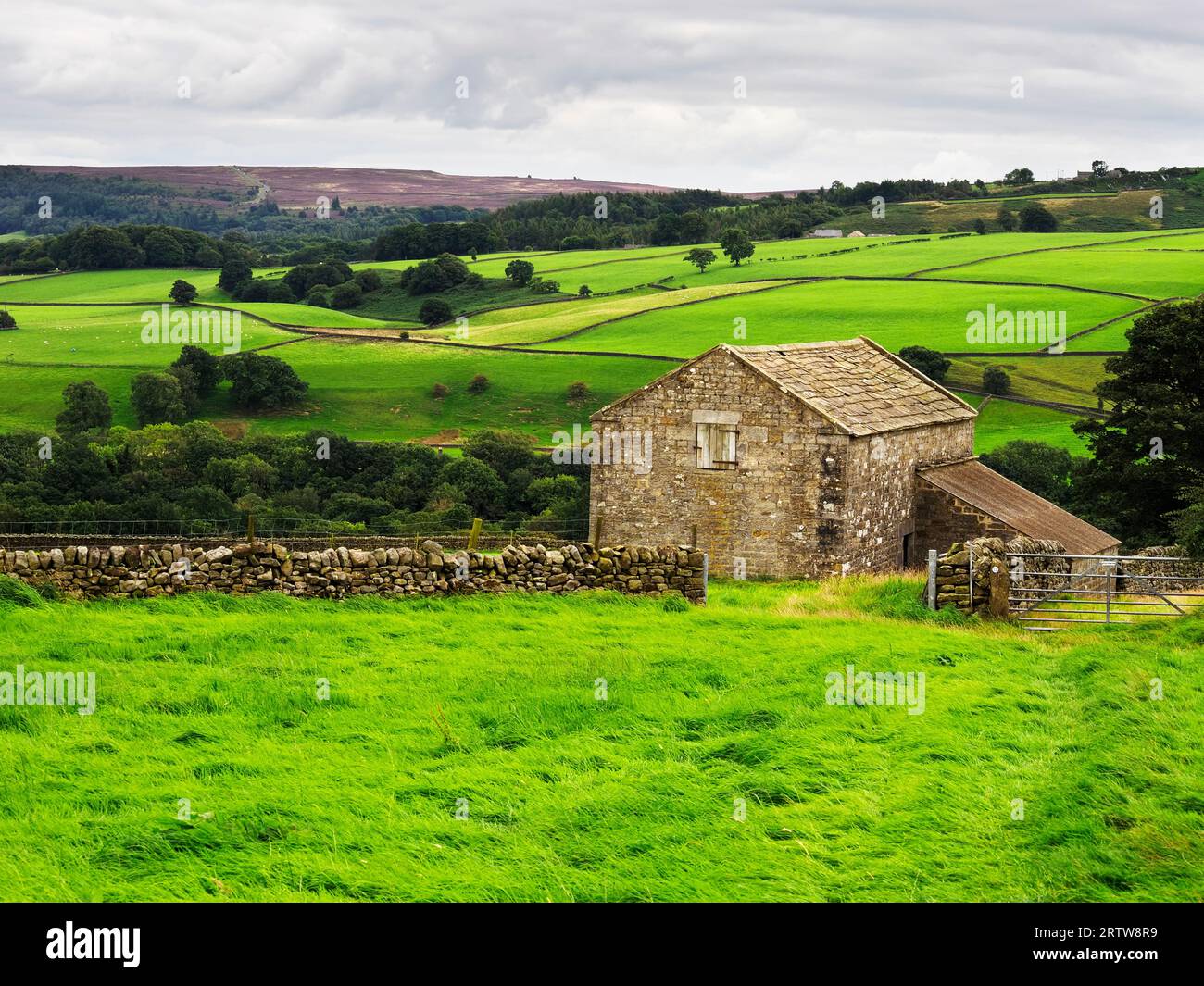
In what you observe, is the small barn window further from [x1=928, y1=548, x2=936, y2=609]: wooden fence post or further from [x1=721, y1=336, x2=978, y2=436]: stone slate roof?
[x1=928, y1=548, x2=936, y2=609]: wooden fence post

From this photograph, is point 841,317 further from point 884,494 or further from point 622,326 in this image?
point 884,494

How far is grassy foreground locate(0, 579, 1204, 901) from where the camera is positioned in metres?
9.43

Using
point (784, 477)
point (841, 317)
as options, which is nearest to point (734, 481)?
point (784, 477)

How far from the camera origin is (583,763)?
1193cm

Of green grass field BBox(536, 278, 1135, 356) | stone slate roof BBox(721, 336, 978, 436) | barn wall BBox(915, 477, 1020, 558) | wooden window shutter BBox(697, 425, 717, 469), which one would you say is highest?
green grass field BBox(536, 278, 1135, 356)

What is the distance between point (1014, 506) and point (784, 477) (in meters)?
6.25

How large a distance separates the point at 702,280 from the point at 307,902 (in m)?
115

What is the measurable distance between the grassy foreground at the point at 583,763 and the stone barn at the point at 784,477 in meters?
9.75

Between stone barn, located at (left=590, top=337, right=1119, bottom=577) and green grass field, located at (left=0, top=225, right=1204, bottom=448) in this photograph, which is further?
green grass field, located at (left=0, top=225, right=1204, bottom=448)

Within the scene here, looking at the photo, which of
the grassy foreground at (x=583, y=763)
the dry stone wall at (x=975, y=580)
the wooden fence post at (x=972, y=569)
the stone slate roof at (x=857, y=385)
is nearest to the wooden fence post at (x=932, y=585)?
the dry stone wall at (x=975, y=580)

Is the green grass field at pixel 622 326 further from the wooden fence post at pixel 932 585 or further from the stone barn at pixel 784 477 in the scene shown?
the wooden fence post at pixel 932 585

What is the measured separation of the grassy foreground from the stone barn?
9746 millimetres

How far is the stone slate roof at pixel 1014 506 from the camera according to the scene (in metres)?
29.4

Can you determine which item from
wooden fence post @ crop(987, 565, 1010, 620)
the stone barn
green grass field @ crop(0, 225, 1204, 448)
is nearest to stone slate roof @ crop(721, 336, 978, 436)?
the stone barn
